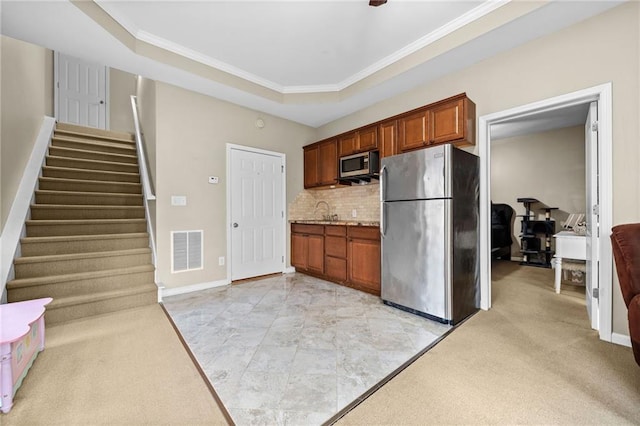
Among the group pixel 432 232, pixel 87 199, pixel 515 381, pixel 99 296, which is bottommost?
pixel 515 381

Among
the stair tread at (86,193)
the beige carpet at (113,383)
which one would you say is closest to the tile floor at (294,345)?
the beige carpet at (113,383)

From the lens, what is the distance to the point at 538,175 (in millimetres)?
5430

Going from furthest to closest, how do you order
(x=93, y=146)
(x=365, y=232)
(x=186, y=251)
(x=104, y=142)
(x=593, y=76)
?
(x=104, y=142) → (x=93, y=146) → (x=186, y=251) → (x=365, y=232) → (x=593, y=76)

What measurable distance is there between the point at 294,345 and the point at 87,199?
3.45m

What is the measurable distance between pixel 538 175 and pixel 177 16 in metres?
6.55

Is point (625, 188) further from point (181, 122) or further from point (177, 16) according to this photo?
point (181, 122)

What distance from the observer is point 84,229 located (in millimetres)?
3238

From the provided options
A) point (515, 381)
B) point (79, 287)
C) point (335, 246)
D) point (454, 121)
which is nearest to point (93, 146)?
point (79, 287)

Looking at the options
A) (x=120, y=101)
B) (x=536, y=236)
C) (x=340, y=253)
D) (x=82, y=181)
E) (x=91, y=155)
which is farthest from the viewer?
(x=120, y=101)

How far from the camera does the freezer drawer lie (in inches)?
96.5

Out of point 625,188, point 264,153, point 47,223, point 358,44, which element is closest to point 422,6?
point 358,44

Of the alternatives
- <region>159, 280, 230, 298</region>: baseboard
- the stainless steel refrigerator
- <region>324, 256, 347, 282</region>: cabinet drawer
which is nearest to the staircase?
<region>159, 280, 230, 298</region>: baseboard

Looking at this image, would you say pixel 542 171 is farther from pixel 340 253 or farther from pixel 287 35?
pixel 287 35

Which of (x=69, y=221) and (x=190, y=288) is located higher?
(x=69, y=221)
